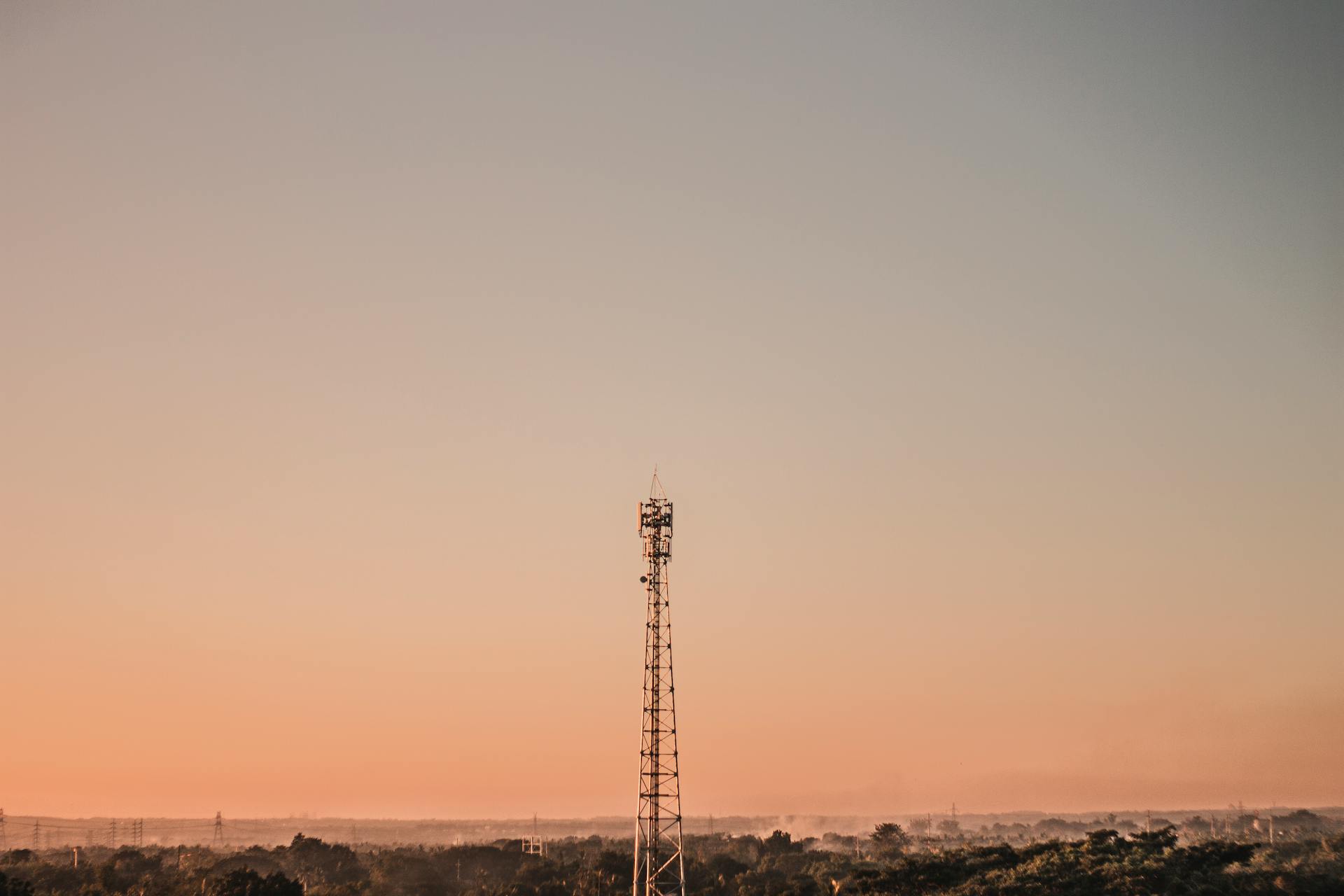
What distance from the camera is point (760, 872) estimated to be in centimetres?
13625

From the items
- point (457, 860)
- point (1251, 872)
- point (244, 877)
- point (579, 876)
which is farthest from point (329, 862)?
point (1251, 872)

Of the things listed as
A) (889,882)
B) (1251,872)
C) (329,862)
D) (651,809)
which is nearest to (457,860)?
(329,862)

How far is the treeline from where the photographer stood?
258 feet

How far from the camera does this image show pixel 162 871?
128125 mm

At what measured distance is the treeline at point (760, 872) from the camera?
258ft

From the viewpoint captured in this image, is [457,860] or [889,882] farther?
[457,860]

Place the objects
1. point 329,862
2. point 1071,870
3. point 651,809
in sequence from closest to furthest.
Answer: point 651,809 < point 1071,870 < point 329,862

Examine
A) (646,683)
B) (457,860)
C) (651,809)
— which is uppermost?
(646,683)

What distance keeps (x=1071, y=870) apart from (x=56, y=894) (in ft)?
252

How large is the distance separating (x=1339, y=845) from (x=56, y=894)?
116m

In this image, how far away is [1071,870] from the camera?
3140 inches

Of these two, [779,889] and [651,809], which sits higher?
[651,809]

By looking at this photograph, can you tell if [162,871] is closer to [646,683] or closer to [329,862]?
[329,862]

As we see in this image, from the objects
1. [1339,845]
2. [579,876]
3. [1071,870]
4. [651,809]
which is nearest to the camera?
[651,809]
